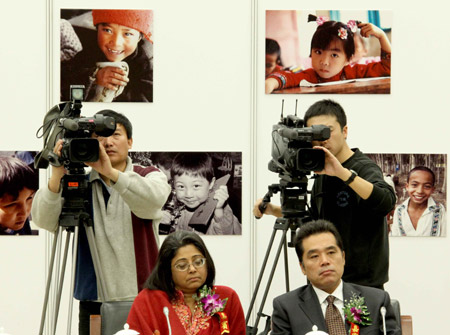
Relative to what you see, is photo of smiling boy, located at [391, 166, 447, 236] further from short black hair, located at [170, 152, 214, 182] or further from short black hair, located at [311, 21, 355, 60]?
short black hair, located at [170, 152, 214, 182]

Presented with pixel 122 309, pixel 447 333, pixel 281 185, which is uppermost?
pixel 281 185

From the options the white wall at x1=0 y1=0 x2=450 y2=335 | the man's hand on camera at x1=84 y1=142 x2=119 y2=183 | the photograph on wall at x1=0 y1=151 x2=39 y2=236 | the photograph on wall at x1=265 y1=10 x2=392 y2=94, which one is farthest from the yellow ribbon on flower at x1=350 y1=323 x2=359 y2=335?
the photograph on wall at x1=0 y1=151 x2=39 y2=236

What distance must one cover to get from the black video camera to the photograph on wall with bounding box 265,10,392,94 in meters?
1.06

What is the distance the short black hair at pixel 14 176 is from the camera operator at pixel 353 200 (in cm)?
199

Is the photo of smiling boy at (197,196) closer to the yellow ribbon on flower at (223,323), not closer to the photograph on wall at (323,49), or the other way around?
the photograph on wall at (323,49)

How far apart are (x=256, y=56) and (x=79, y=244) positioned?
1.81 metres

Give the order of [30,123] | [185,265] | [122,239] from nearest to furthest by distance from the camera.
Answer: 1. [185,265]
2. [122,239]
3. [30,123]

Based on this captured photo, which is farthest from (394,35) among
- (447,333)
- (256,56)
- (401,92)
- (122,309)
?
(122,309)

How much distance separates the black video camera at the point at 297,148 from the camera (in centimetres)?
348

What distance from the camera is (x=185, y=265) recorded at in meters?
3.27

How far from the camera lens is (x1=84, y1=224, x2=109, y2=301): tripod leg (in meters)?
3.56

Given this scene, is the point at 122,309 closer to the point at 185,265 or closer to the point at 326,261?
the point at 185,265

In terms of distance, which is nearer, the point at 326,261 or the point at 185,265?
the point at 326,261

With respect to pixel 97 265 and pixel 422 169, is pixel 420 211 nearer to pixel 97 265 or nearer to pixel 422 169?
pixel 422 169
